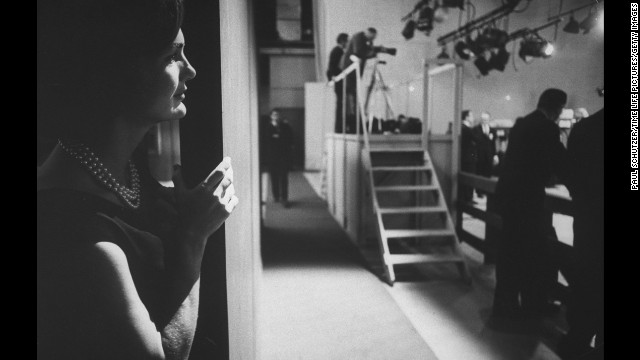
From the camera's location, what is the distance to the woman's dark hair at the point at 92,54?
2.04ft

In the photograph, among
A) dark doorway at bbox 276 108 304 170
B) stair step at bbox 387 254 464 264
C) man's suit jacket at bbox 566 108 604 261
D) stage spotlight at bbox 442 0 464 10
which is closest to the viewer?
man's suit jacket at bbox 566 108 604 261

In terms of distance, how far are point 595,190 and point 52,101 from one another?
10.2 feet

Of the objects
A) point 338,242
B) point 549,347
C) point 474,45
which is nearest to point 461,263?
point 549,347

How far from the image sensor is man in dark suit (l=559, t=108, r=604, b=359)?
9.57 ft

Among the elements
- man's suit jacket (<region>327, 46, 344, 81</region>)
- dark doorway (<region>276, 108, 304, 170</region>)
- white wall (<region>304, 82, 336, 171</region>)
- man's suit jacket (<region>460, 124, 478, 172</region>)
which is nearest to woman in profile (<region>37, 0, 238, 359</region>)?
man's suit jacket (<region>460, 124, 478, 172</region>)

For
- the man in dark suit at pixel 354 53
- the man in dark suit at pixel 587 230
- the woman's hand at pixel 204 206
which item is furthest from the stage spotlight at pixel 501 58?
the woman's hand at pixel 204 206

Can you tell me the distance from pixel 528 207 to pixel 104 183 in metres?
3.61

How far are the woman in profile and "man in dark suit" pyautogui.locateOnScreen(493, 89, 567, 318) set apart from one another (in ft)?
11.0

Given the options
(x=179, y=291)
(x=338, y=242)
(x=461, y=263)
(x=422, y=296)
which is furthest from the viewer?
(x=338, y=242)

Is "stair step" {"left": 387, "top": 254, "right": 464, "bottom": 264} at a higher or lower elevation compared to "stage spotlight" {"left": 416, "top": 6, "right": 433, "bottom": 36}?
lower

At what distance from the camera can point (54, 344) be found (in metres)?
0.63

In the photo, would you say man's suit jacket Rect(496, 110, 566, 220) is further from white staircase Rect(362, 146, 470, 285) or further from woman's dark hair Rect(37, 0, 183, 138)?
woman's dark hair Rect(37, 0, 183, 138)
